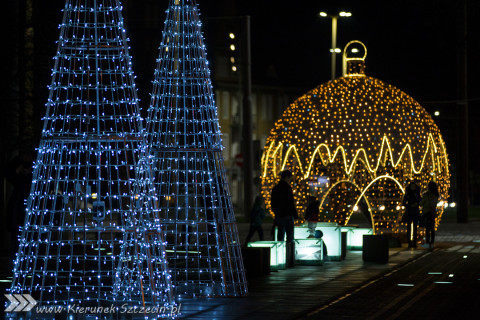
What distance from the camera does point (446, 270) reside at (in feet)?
67.6

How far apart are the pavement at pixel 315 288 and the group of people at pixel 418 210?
1.22ft

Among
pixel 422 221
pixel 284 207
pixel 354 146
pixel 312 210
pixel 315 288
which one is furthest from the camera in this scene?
pixel 422 221

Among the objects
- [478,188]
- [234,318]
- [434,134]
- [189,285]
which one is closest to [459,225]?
[434,134]

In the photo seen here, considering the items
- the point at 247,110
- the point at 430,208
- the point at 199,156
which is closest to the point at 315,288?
the point at 199,156

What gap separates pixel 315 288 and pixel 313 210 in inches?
252

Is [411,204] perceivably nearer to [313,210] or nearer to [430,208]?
[430,208]

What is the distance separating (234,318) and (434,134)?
44.4ft

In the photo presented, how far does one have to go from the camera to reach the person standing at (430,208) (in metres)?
25.8

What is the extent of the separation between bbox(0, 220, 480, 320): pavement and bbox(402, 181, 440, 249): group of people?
37cm

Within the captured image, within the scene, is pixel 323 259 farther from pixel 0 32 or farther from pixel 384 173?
pixel 0 32

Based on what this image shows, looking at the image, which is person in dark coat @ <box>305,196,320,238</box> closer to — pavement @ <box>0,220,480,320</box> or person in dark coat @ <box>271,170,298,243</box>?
pavement @ <box>0,220,480,320</box>

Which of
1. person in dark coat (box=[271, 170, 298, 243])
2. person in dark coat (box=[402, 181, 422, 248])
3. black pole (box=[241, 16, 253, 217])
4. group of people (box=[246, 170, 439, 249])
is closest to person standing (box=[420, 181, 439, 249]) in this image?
group of people (box=[246, 170, 439, 249])

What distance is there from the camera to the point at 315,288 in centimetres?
1745

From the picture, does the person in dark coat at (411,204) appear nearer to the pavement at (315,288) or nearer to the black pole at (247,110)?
the pavement at (315,288)
